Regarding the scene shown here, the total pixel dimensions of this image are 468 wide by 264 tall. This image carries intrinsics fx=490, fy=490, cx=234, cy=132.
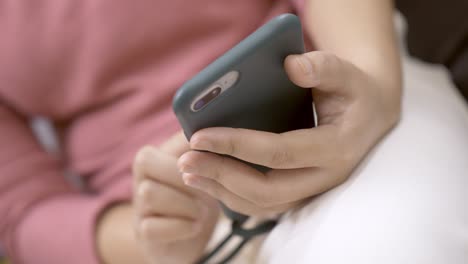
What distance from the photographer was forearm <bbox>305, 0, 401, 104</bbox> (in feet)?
1.28

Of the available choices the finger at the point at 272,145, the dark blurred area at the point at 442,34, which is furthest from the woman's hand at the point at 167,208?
the dark blurred area at the point at 442,34

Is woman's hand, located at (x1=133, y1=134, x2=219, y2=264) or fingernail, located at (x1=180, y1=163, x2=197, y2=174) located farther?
woman's hand, located at (x1=133, y1=134, x2=219, y2=264)

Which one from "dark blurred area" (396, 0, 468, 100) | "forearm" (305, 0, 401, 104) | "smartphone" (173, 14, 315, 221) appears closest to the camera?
"smartphone" (173, 14, 315, 221)

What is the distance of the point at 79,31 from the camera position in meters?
0.55

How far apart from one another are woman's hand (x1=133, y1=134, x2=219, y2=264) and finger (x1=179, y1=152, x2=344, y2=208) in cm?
9

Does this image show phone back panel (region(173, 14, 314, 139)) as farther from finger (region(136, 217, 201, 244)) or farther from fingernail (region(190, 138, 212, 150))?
finger (region(136, 217, 201, 244))

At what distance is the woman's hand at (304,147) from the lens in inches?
11.7

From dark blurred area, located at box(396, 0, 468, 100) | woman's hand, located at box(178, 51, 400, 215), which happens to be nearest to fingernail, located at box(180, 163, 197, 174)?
woman's hand, located at box(178, 51, 400, 215)

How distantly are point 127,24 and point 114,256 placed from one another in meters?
0.25

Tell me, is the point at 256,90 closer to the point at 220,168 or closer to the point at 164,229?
the point at 220,168

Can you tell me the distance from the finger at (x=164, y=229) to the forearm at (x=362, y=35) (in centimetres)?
19

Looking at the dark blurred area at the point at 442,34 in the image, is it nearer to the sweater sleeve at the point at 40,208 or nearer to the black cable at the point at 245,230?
the black cable at the point at 245,230

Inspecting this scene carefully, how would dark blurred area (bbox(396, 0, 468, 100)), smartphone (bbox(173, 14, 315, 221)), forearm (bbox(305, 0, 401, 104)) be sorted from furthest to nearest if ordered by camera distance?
dark blurred area (bbox(396, 0, 468, 100))
forearm (bbox(305, 0, 401, 104))
smartphone (bbox(173, 14, 315, 221))

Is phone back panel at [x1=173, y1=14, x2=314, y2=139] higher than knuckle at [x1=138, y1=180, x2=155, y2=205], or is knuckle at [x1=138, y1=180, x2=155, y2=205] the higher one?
phone back panel at [x1=173, y1=14, x2=314, y2=139]
